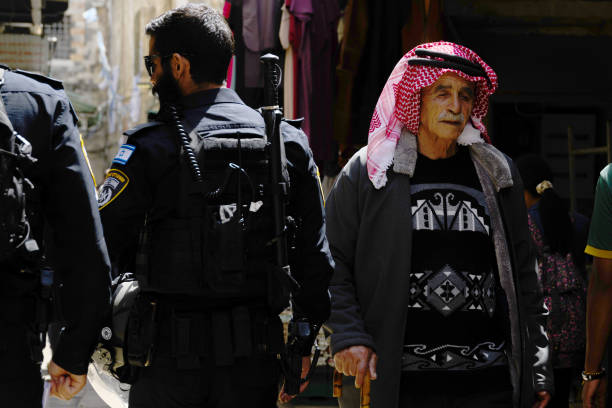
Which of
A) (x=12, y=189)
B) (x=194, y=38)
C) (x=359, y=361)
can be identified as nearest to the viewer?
(x=12, y=189)

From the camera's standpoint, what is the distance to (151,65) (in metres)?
3.29

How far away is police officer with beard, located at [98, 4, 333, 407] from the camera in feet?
9.84

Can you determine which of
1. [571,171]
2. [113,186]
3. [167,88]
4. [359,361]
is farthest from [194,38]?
[571,171]

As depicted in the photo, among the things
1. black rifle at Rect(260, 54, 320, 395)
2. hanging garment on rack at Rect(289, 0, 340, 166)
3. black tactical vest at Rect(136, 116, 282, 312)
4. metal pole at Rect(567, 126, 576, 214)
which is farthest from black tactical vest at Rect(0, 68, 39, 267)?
metal pole at Rect(567, 126, 576, 214)

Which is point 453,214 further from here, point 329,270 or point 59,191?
point 59,191

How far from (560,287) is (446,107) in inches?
80.1

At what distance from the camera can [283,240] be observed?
10.3ft

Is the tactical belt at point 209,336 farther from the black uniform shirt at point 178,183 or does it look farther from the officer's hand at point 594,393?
the officer's hand at point 594,393

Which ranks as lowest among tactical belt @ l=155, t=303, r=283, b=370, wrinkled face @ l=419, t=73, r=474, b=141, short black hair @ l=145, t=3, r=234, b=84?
tactical belt @ l=155, t=303, r=283, b=370

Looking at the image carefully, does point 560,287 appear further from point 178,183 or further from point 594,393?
point 178,183

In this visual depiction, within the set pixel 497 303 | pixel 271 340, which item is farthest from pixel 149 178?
pixel 497 303

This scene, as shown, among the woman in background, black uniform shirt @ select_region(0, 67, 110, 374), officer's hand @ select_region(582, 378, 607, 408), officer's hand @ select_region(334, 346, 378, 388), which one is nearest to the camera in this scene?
black uniform shirt @ select_region(0, 67, 110, 374)

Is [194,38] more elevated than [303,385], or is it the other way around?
[194,38]

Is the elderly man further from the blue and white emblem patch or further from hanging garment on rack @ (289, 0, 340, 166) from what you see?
hanging garment on rack @ (289, 0, 340, 166)
